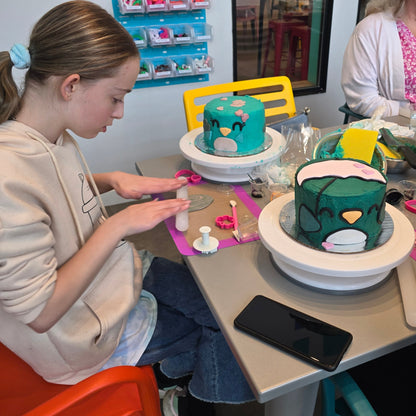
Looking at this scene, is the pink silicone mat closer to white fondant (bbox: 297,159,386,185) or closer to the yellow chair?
white fondant (bbox: 297,159,386,185)

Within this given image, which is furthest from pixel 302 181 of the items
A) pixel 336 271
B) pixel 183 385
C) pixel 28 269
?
pixel 183 385

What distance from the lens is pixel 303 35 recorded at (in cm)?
272

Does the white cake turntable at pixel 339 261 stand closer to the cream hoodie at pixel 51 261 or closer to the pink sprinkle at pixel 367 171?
the pink sprinkle at pixel 367 171

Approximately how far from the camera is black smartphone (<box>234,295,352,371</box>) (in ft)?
1.95

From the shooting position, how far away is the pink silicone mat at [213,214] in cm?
88

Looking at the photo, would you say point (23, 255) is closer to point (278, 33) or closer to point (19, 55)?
point (19, 55)

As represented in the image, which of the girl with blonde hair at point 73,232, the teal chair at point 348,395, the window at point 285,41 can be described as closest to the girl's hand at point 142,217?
the girl with blonde hair at point 73,232

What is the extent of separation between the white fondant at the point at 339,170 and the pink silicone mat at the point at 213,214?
213mm

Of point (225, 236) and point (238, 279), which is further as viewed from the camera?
point (225, 236)

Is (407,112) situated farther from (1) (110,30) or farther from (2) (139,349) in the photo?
(2) (139,349)

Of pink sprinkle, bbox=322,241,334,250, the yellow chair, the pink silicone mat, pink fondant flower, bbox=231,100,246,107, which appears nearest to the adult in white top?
the yellow chair

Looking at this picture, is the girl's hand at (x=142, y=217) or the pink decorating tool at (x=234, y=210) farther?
the pink decorating tool at (x=234, y=210)

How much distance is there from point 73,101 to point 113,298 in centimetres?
42

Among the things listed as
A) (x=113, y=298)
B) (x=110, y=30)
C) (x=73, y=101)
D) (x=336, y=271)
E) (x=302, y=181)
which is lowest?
(x=113, y=298)
